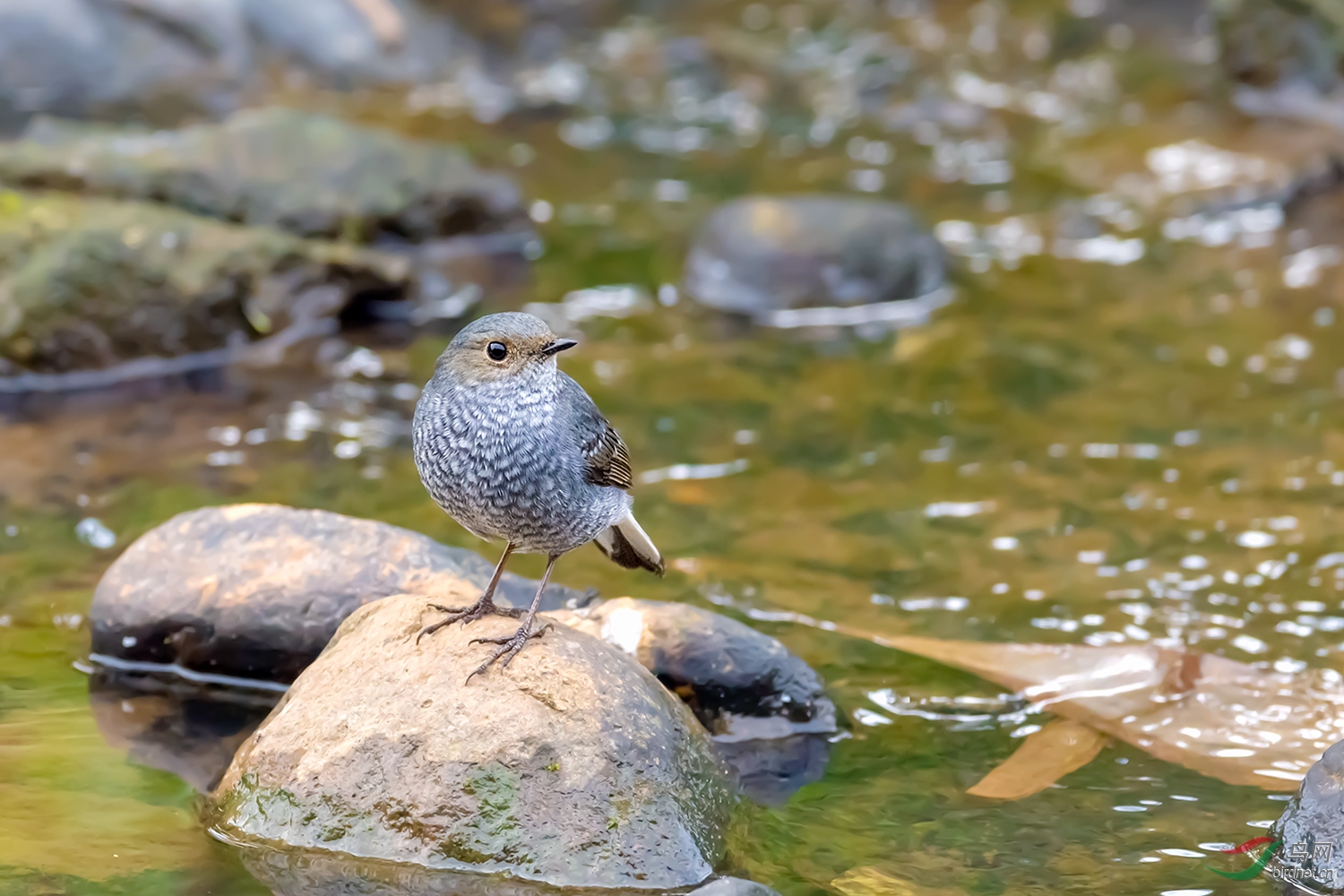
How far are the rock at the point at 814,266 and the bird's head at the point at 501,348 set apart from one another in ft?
18.5

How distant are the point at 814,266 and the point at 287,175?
3796 mm

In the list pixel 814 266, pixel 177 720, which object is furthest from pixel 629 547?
pixel 814 266

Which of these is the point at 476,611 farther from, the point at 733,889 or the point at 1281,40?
the point at 1281,40

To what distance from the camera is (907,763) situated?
524 centimetres

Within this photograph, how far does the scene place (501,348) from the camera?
14.3ft

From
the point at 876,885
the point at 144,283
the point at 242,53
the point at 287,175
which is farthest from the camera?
the point at 242,53

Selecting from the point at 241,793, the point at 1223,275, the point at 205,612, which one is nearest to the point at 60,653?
the point at 205,612

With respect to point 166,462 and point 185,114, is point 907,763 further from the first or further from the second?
point 185,114

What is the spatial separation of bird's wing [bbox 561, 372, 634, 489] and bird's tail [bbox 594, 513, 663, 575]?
1.31 feet

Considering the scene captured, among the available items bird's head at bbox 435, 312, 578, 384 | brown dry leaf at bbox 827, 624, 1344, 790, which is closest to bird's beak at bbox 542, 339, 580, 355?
bird's head at bbox 435, 312, 578, 384

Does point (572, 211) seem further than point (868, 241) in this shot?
Yes

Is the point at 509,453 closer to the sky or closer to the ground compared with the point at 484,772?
closer to the sky

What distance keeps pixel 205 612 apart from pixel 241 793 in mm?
1175

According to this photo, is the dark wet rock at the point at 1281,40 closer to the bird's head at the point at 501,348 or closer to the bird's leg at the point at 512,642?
the bird's head at the point at 501,348
